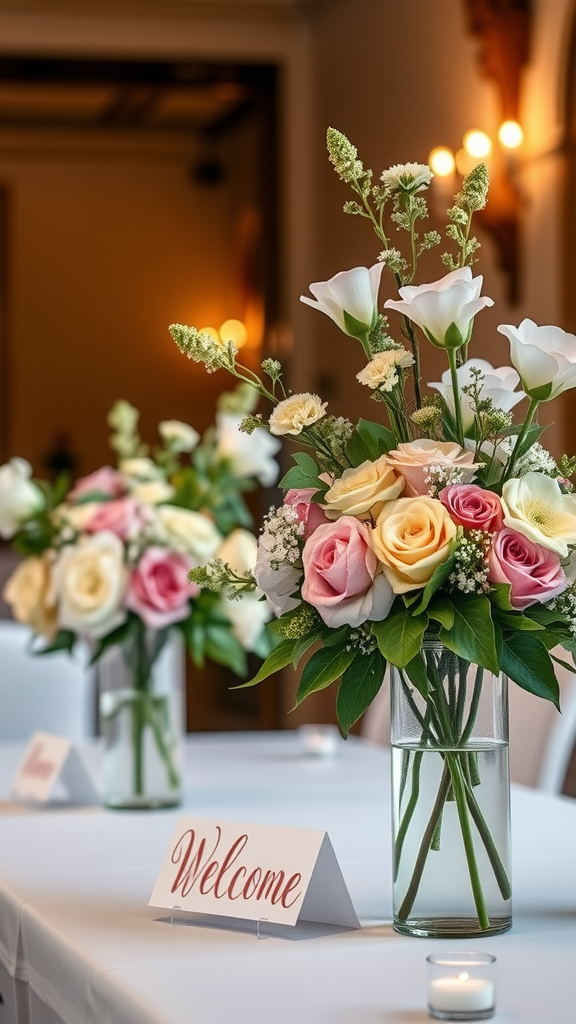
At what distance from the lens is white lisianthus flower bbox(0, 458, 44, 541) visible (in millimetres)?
1687

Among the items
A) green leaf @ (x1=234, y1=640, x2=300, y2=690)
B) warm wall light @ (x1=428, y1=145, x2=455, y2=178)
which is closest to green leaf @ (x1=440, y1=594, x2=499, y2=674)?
green leaf @ (x1=234, y1=640, x2=300, y2=690)

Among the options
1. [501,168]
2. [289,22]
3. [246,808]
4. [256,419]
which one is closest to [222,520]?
[246,808]

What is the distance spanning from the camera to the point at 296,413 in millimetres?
938

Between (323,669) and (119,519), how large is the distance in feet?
2.49

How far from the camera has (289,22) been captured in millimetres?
5754

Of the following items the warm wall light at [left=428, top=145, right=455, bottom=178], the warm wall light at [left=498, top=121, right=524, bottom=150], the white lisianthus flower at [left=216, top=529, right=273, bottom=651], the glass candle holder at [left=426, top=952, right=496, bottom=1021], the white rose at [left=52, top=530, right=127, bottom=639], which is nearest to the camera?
the glass candle holder at [left=426, top=952, right=496, bottom=1021]

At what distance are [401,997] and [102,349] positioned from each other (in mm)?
6787

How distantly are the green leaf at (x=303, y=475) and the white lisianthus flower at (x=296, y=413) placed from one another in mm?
26

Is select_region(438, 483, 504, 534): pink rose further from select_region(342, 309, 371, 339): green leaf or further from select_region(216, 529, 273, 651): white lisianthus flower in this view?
select_region(216, 529, 273, 651): white lisianthus flower

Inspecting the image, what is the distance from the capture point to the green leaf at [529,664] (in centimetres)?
92

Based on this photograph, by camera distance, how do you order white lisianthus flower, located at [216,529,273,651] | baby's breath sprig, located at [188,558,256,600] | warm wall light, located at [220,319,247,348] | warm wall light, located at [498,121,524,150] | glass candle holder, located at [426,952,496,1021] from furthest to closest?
warm wall light, located at [220,319,247,348], warm wall light, located at [498,121,524,150], white lisianthus flower, located at [216,529,273,651], baby's breath sprig, located at [188,558,256,600], glass candle holder, located at [426,952,496,1021]

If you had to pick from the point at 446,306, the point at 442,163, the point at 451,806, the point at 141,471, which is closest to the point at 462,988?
the point at 451,806

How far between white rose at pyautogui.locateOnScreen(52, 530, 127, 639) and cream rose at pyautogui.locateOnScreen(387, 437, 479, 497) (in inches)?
28.5

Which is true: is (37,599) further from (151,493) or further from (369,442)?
(369,442)
